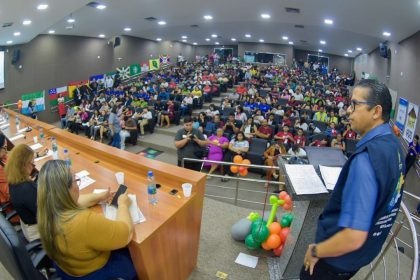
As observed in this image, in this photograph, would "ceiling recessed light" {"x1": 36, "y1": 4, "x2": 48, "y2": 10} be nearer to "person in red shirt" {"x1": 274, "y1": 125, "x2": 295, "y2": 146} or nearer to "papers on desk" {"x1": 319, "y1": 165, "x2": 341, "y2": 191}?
"person in red shirt" {"x1": 274, "y1": 125, "x2": 295, "y2": 146}

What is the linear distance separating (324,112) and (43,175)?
29.9 ft

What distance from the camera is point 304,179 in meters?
1.96

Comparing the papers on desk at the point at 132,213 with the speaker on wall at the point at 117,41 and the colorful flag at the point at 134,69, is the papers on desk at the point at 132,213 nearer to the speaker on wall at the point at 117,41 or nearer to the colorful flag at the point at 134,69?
the speaker on wall at the point at 117,41

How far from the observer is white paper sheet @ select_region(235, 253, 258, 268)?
2.99 m

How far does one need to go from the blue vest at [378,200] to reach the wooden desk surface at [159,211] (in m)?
1.19

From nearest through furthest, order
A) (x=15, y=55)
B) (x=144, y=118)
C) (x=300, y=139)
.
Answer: (x=300, y=139)
(x=144, y=118)
(x=15, y=55)

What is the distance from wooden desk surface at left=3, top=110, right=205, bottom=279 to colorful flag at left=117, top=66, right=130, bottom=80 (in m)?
15.8

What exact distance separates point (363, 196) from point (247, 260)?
2.15 metres

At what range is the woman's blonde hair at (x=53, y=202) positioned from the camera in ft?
5.09

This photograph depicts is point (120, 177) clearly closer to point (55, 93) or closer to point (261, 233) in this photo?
point (261, 233)

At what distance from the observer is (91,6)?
341 inches

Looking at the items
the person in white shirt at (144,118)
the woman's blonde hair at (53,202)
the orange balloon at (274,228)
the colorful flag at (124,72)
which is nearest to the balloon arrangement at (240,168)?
the orange balloon at (274,228)

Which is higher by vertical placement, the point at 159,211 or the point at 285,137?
the point at 285,137

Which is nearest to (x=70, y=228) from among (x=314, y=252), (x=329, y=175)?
(x=314, y=252)
